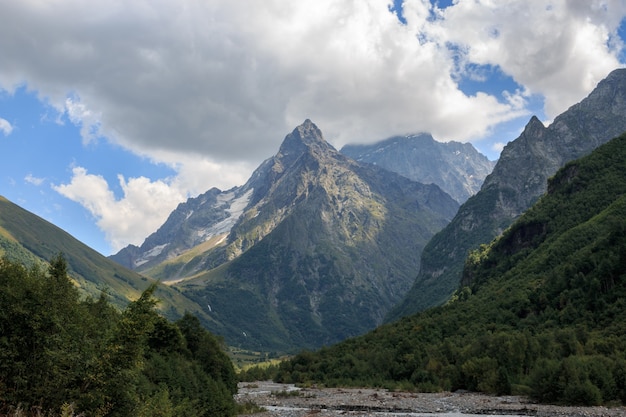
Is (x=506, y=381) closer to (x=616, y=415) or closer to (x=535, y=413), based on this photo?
(x=535, y=413)

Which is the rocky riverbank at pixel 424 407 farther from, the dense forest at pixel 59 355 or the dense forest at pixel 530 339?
the dense forest at pixel 59 355

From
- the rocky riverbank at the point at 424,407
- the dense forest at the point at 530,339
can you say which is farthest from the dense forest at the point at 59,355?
the dense forest at the point at 530,339

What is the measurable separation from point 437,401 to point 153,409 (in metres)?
69.0

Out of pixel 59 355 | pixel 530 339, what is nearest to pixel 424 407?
pixel 530 339

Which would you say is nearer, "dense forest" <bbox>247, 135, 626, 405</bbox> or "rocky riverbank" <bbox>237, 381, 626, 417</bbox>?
"rocky riverbank" <bbox>237, 381, 626, 417</bbox>

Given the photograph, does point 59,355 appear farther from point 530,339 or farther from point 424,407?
point 530,339

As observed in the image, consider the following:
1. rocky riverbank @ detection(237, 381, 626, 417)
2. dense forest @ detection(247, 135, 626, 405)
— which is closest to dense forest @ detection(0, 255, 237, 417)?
rocky riverbank @ detection(237, 381, 626, 417)

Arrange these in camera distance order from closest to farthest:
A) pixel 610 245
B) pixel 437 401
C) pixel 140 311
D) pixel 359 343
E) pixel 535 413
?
pixel 140 311
pixel 535 413
pixel 437 401
pixel 610 245
pixel 359 343

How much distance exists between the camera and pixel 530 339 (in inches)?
4203

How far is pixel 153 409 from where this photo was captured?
3562 centimetres

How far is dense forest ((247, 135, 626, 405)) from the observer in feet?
268

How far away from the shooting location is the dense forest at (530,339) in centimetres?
8181

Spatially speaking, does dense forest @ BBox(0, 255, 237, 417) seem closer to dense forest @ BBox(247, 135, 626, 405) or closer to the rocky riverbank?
the rocky riverbank

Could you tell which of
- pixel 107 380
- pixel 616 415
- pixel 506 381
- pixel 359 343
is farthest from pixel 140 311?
pixel 359 343
